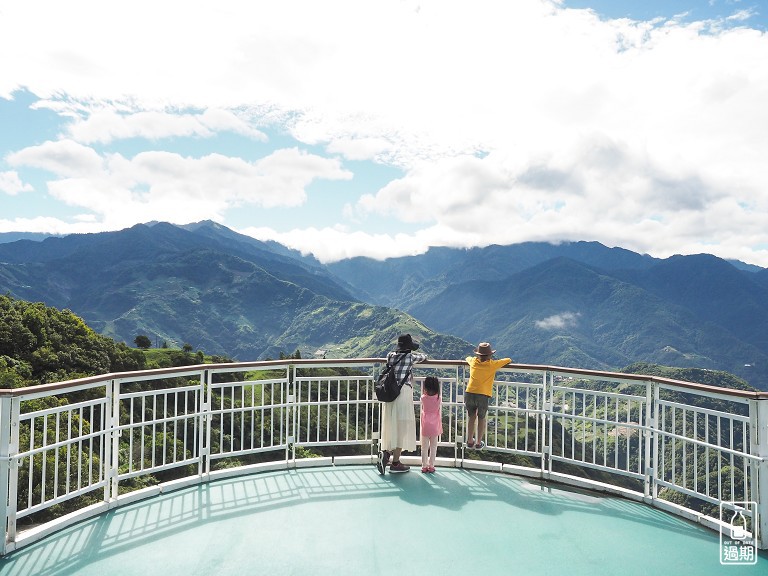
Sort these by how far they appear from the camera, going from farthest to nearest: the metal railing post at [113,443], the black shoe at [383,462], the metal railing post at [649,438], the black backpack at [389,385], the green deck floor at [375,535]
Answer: the black shoe at [383,462]
the black backpack at [389,385]
the metal railing post at [649,438]
the metal railing post at [113,443]
the green deck floor at [375,535]

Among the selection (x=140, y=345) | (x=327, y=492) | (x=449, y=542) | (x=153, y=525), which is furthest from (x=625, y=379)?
(x=140, y=345)

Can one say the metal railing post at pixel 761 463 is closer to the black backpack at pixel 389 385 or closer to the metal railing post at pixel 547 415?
the metal railing post at pixel 547 415

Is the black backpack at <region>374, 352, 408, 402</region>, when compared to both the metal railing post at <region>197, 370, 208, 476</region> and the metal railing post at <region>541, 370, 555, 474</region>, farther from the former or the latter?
the metal railing post at <region>197, 370, 208, 476</region>

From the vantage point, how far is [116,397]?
14.9ft

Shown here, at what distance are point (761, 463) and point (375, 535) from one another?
3.02 metres

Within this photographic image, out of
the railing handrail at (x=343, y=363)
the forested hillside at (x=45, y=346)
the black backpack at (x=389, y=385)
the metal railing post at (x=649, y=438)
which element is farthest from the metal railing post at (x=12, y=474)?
the forested hillside at (x=45, y=346)

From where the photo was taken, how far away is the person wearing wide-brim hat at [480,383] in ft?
Answer: 18.9

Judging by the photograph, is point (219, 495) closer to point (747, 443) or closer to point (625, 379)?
point (625, 379)

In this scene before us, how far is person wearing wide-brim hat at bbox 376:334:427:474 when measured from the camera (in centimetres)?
568

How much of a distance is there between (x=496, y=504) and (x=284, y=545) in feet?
6.59

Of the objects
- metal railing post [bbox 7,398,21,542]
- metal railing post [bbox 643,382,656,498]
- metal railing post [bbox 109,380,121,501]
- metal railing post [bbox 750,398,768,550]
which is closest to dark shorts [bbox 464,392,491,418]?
metal railing post [bbox 643,382,656,498]

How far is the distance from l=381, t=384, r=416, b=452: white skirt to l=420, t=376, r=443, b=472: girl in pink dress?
16 centimetres

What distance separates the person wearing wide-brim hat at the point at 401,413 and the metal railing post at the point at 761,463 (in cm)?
290

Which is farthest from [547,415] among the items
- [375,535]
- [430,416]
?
[375,535]
